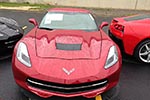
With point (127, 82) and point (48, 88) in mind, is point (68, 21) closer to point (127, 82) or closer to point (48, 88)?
point (127, 82)

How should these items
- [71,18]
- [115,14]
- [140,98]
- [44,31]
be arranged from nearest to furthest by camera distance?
[140,98] → [44,31] → [71,18] → [115,14]

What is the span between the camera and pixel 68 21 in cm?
492

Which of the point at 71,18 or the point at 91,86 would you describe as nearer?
the point at 91,86

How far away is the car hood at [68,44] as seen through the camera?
12.1 ft

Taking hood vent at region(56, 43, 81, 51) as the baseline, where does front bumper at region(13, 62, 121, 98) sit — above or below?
below

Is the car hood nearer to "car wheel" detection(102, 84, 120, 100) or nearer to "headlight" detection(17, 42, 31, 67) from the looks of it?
"headlight" detection(17, 42, 31, 67)

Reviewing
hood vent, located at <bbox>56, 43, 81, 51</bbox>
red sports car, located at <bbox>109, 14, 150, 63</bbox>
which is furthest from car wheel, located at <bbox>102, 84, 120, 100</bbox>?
red sports car, located at <bbox>109, 14, 150, 63</bbox>

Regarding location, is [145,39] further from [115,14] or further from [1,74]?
[115,14]

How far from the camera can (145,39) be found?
523 centimetres

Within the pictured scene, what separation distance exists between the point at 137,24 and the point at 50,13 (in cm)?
204

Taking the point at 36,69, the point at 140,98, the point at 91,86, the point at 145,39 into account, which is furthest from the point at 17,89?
the point at 145,39

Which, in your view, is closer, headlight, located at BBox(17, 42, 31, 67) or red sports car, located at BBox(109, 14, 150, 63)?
headlight, located at BBox(17, 42, 31, 67)

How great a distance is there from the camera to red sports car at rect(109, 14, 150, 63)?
5215mm

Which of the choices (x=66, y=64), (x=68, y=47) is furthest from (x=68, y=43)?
(x=66, y=64)
